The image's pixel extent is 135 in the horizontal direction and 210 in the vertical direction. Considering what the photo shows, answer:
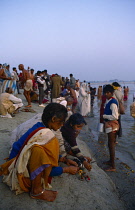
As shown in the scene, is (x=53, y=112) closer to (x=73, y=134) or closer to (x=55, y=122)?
(x=55, y=122)

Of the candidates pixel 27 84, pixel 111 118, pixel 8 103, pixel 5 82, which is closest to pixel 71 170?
pixel 111 118

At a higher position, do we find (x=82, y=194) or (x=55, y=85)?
(x=55, y=85)

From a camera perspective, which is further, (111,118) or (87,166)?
(111,118)

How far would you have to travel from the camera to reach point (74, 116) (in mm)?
2787

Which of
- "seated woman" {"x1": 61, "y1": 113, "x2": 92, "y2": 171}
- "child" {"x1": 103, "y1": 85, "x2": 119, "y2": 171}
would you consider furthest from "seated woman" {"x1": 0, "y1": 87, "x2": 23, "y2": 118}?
"seated woman" {"x1": 61, "y1": 113, "x2": 92, "y2": 171}

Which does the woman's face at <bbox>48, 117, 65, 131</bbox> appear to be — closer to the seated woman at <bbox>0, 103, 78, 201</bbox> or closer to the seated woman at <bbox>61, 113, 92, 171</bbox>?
the seated woman at <bbox>0, 103, 78, 201</bbox>

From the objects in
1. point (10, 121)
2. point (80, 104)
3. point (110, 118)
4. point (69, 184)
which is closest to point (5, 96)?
point (10, 121)

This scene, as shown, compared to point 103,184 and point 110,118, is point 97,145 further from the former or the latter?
point 103,184

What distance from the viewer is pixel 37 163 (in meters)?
1.82

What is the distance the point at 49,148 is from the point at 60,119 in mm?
366

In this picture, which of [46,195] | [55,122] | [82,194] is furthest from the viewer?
[82,194]

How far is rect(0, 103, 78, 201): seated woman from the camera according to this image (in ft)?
5.97

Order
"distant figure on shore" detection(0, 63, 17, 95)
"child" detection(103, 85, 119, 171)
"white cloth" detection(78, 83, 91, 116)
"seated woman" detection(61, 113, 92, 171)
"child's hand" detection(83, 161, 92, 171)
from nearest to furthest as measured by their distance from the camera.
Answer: "child's hand" detection(83, 161, 92, 171)
"seated woman" detection(61, 113, 92, 171)
"child" detection(103, 85, 119, 171)
"distant figure on shore" detection(0, 63, 17, 95)
"white cloth" detection(78, 83, 91, 116)

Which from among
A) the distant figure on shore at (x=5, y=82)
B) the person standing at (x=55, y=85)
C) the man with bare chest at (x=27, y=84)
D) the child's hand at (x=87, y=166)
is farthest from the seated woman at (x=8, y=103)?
the child's hand at (x=87, y=166)
